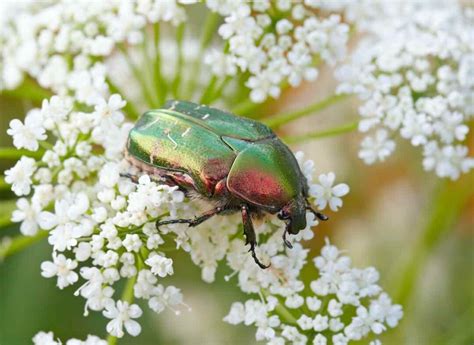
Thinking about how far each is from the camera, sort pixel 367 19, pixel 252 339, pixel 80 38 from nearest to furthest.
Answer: pixel 80 38
pixel 367 19
pixel 252 339

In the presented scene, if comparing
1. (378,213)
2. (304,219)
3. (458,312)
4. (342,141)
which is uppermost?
(304,219)

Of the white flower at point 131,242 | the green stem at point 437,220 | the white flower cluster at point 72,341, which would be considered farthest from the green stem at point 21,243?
the green stem at point 437,220

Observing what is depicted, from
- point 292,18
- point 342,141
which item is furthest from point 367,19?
point 342,141

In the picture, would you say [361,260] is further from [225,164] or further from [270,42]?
[225,164]

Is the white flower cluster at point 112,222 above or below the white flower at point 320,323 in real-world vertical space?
above

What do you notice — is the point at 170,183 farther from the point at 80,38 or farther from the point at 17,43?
the point at 17,43

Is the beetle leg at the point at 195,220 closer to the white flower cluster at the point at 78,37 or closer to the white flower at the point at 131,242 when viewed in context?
the white flower at the point at 131,242

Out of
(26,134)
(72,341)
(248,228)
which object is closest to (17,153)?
(26,134)
